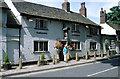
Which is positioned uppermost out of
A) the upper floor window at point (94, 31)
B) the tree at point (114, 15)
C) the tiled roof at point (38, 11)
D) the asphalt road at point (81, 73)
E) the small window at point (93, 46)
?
the tree at point (114, 15)

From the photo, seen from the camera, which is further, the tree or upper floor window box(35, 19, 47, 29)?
the tree

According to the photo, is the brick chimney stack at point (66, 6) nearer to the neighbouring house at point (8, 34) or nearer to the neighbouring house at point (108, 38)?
the neighbouring house at point (108, 38)

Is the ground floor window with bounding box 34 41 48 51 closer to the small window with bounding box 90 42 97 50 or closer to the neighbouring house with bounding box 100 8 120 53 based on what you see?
the small window with bounding box 90 42 97 50

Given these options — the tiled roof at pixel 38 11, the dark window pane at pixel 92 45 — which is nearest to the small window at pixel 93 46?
the dark window pane at pixel 92 45

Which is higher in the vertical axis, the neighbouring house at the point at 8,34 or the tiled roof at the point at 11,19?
the tiled roof at the point at 11,19

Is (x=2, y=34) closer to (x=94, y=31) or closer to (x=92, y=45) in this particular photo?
(x=92, y=45)

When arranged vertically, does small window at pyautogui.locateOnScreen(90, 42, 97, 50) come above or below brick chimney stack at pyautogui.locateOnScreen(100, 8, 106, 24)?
below

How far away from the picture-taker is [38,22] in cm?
1552

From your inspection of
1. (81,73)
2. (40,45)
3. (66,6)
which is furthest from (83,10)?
(81,73)

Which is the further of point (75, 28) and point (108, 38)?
point (108, 38)

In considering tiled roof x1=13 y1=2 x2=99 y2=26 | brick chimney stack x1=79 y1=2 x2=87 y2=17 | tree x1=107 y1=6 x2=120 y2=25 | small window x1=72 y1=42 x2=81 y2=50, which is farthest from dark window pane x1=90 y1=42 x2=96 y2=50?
tree x1=107 y1=6 x2=120 y2=25

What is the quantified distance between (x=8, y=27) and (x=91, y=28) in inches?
553

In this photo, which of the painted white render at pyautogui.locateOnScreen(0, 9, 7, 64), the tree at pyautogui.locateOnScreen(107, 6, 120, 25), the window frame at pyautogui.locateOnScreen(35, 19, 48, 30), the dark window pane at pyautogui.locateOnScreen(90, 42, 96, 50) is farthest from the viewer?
the tree at pyautogui.locateOnScreen(107, 6, 120, 25)

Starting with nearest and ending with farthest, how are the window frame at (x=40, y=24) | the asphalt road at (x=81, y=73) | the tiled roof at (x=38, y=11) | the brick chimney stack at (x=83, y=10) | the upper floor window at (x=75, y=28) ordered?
the asphalt road at (x=81, y=73) → the tiled roof at (x=38, y=11) → the window frame at (x=40, y=24) → the upper floor window at (x=75, y=28) → the brick chimney stack at (x=83, y=10)
